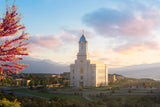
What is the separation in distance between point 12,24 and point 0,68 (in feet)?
8.92

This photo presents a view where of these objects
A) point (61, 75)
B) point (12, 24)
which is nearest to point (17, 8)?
point (12, 24)

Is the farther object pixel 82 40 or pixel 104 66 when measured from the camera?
pixel 104 66

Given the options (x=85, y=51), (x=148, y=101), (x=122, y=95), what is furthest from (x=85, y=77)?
(x=148, y=101)

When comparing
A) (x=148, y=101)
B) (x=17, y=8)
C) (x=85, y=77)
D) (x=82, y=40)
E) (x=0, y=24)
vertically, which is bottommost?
(x=148, y=101)

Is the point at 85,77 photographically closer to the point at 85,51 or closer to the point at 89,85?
the point at 89,85

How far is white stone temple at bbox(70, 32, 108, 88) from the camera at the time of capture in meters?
45.5

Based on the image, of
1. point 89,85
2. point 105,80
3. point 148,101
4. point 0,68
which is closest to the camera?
point 0,68

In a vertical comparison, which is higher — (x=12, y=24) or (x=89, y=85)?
(x=12, y=24)

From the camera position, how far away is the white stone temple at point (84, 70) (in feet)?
149

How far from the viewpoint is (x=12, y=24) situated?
36.7 feet

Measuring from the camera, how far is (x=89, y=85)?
45.2m

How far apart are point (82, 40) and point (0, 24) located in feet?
119

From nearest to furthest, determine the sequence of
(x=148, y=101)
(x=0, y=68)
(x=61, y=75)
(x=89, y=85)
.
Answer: (x=0, y=68)
(x=148, y=101)
(x=89, y=85)
(x=61, y=75)

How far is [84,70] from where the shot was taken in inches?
1810
